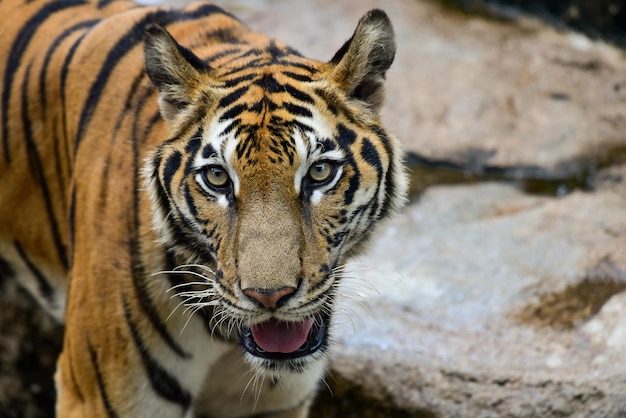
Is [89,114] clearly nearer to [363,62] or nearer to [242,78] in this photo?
[242,78]

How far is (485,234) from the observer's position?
3.84 m

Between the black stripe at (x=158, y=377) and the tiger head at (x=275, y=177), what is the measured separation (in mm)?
200

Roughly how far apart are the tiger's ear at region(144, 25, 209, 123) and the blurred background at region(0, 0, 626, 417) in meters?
0.65

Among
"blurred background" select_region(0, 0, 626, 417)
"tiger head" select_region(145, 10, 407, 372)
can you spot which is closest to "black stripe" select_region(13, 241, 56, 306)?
"blurred background" select_region(0, 0, 626, 417)

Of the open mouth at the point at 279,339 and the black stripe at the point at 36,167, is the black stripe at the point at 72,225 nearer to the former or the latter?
the black stripe at the point at 36,167

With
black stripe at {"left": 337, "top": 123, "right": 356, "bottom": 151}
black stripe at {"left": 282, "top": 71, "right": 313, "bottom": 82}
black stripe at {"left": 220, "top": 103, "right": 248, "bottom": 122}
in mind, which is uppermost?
black stripe at {"left": 282, "top": 71, "right": 313, "bottom": 82}

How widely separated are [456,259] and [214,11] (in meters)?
1.50

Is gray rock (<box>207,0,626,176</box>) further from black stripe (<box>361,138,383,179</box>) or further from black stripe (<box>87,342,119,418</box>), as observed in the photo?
black stripe (<box>87,342,119,418</box>)

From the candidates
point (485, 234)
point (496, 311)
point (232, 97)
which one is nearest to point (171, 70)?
point (232, 97)

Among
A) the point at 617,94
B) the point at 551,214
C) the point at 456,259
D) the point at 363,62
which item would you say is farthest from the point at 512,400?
the point at 617,94

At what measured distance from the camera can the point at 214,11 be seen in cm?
274

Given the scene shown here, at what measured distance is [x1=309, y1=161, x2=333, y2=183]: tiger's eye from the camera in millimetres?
2146

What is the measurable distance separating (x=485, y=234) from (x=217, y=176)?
6.27 feet

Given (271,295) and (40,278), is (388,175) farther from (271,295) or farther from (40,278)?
(40,278)
